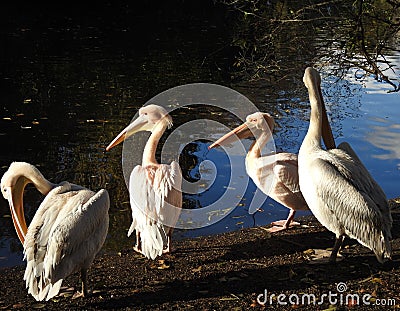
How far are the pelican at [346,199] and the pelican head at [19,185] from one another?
89.0 inches

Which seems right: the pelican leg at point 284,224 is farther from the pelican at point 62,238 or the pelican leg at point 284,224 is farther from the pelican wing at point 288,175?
the pelican at point 62,238

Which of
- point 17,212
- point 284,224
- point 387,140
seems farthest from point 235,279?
point 387,140

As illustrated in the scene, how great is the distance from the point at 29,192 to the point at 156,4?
2362cm

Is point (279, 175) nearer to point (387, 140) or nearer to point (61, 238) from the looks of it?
point (61, 238)

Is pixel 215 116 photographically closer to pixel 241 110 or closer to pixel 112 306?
pixel 241 110

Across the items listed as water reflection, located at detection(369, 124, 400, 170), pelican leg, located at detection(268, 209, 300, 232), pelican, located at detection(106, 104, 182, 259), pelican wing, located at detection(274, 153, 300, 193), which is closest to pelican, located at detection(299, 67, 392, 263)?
pelican wing, located at detection(274, 153, 300, 193)

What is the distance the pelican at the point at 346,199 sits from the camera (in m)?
4.70

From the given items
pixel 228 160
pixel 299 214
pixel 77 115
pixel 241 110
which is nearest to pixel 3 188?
pixel 299 214

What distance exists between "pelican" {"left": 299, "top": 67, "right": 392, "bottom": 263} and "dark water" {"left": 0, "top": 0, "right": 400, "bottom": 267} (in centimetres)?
175

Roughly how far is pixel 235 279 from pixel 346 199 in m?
1.13

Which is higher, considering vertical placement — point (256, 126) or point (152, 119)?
point (152, 119)

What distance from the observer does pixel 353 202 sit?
15.5 ft

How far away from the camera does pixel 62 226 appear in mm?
4242

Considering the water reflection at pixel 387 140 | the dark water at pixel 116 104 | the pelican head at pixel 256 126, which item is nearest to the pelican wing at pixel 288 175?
the pelican head at pixel 256 126
